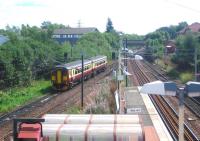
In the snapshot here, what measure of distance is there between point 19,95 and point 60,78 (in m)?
4.84

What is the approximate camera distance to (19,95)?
3559 cm

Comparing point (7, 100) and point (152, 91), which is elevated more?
point (152, 91)

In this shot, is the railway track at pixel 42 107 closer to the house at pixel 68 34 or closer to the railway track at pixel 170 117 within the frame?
the railway track at pixel 170 117

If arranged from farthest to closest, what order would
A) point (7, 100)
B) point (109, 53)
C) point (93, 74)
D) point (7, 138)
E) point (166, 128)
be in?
point (109, 53)
point (93, 74)
point (7, 100)
point (166, 128)
point (7, 138)

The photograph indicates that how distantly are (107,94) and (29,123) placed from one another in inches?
714

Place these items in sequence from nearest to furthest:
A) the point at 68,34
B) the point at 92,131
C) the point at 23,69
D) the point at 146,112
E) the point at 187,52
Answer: the point at 92,131 < the point at 146,112 < the point at 23,69 < the point at 187,52 < the point at 68,34

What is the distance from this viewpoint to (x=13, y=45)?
43.9m

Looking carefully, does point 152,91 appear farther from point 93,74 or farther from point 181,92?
point 93,74

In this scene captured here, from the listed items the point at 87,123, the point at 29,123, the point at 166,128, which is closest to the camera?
the point at 29,123

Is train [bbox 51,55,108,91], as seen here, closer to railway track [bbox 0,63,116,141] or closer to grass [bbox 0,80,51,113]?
railway track [bbox 0,63,116,141]

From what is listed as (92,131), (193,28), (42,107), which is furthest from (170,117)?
(193,28)

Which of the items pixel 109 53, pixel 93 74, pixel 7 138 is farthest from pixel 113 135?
pixel 109 53

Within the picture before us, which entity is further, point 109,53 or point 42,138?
point 109,53

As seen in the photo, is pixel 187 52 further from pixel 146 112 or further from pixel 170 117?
pixel 170 117
